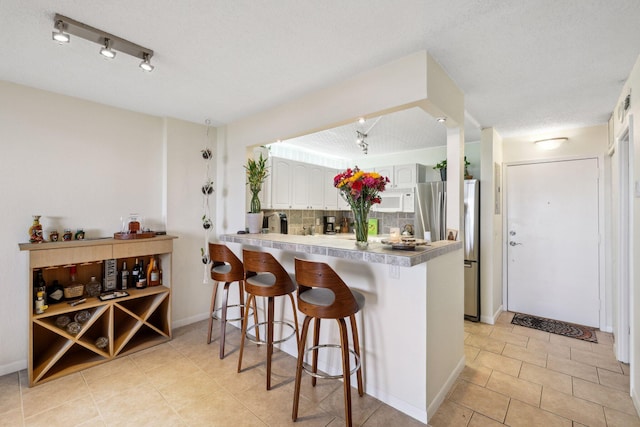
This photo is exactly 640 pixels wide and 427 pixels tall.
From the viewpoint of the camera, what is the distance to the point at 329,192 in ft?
16.0

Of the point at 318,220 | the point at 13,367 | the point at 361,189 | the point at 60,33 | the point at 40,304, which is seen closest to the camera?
the point at 60,33

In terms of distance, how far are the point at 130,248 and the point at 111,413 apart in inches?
52.0

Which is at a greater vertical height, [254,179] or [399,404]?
[254,179]

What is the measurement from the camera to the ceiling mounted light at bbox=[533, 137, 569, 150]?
3.47m

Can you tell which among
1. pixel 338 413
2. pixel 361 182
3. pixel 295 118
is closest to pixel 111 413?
pixel 338 413

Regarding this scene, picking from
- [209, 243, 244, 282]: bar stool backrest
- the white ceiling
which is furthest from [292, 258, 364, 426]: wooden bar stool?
the white ceiling

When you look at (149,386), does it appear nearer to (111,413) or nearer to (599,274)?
(111,413)

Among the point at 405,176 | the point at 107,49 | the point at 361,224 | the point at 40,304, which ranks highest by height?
the point at 107,49

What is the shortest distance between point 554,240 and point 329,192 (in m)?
3.17

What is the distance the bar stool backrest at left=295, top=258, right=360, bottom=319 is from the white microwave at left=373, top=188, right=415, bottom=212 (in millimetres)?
2937

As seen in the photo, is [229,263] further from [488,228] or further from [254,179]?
[488,228]

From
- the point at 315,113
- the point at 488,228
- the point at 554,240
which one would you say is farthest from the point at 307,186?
the point at 554,240

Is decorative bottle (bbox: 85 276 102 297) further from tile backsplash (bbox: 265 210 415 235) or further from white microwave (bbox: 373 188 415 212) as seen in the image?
white microwave (bbox: 373 188 415 212)

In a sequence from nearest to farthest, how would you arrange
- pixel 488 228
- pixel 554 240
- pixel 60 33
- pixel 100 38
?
1. pixel 60 33
2. pixel 100 38
3. pixel 488 228
4. pixel 554 240
